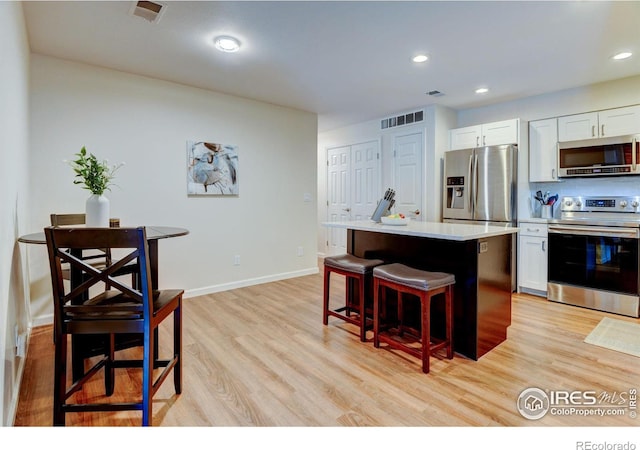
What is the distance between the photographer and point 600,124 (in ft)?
12.5

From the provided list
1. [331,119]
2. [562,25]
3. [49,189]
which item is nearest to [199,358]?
[49,189]

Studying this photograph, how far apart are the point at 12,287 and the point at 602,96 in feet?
18.2

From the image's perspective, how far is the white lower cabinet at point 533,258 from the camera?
13.0ft

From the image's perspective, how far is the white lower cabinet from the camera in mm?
3973

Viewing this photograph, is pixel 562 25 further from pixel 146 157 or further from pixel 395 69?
pixel 146 157

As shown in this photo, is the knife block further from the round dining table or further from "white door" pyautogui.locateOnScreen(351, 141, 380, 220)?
"white door" pyautogui.locateOnScreen(351, 141, 380, 220)

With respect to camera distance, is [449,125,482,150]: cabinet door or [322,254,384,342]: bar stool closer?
[322,254,384,342]: bar stool

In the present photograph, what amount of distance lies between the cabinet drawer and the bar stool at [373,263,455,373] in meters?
2.17

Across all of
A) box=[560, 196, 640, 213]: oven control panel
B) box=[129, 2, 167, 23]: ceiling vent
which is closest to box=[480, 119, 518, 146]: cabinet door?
box=[560, 196, 640, 213]: oven control panel

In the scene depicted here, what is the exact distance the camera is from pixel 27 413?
182cm

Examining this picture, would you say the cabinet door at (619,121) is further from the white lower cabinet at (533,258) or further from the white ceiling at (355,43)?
the white lower cabinet at (533,258)

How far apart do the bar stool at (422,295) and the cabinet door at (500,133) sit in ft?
8.87

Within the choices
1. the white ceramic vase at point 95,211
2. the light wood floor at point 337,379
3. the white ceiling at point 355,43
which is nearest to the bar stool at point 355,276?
the light wood floor at point 337,379

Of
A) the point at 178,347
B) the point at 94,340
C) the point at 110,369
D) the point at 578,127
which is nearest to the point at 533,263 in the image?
the point at 578,127
